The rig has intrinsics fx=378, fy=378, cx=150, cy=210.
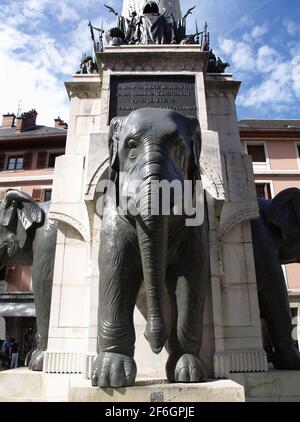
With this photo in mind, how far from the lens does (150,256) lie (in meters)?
3.01

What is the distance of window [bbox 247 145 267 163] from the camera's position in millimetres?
29359

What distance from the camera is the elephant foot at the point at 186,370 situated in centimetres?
317

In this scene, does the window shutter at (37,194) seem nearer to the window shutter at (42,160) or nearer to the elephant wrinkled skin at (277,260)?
the window shutter at (42,160)

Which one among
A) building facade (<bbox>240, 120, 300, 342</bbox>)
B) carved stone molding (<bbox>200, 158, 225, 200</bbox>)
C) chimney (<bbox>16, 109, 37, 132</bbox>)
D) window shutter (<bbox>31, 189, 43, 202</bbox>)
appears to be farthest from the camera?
chimney (<bbox>16, 109, 37, 132</bbox>)

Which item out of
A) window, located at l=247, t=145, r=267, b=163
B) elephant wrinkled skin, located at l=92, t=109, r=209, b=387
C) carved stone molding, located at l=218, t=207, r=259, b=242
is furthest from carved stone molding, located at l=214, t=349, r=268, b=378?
window, located at l=247, t=145, r=267, b=163

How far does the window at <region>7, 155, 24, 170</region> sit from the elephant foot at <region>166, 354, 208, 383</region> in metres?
30.0

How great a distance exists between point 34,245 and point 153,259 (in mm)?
3344

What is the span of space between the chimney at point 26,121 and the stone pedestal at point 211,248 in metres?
32.0

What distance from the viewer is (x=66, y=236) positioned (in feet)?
17.0

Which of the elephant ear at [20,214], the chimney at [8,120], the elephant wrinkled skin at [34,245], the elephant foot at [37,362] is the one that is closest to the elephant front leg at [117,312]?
the elephant wrinkled skin at [34,245]

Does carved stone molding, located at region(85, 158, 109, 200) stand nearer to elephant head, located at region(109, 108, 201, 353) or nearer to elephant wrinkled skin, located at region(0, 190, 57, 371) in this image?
elephant head, located at region(109, 108, 201, 353)
